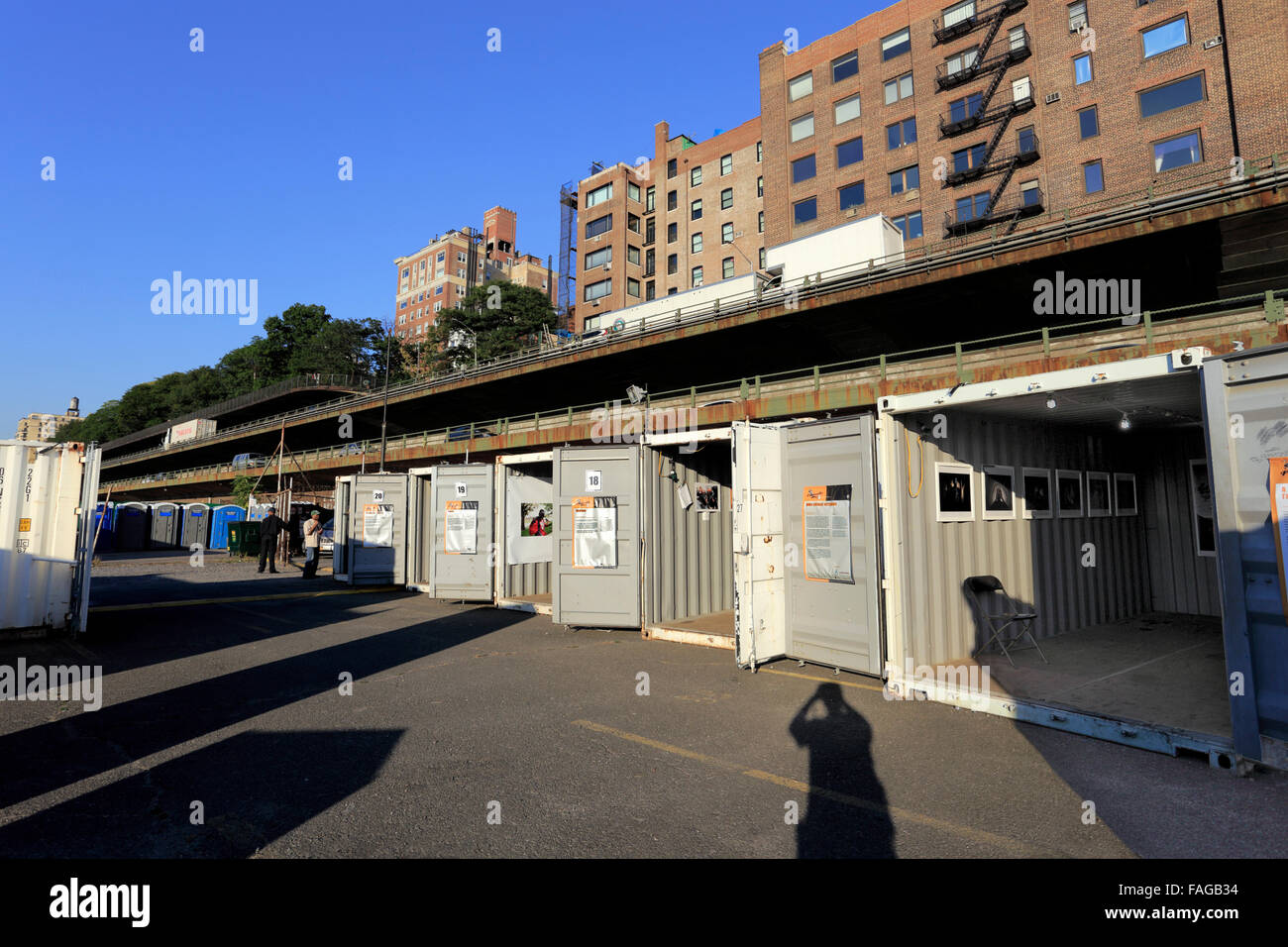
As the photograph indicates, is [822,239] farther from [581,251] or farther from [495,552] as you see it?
[581,251]

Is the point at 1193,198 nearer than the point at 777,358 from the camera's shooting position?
Yes

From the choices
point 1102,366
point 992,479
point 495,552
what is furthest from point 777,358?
point 1102,366

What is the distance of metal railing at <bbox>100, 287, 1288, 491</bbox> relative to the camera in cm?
1530

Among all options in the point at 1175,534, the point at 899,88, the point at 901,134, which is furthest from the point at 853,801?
the point at 899,88

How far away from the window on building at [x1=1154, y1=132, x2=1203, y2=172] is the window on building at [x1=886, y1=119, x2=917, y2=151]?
37.1 ft

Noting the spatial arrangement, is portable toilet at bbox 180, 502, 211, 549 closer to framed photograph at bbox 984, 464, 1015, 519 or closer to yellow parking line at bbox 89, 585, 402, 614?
yellow parking line at bbox 89, 585, 402, 614

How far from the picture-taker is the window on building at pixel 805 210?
37.3 meters

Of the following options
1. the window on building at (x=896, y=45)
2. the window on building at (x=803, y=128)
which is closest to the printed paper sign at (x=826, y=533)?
the window on building at (x=896, y=45)

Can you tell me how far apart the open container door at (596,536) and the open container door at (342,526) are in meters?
9.04

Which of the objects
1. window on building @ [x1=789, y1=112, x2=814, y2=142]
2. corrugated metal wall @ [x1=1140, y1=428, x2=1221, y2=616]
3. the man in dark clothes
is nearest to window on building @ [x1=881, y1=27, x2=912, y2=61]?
window on building @ [x1=789, y1=112, x2=814, y2=142]

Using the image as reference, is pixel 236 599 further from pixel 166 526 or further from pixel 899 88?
pixel 899 88

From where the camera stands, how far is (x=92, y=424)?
127125 millimetres
